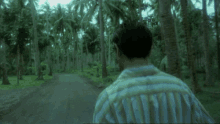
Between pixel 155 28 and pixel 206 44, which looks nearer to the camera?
pixel 206 44

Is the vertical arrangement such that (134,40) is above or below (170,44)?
below

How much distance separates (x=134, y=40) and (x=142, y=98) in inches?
15.2

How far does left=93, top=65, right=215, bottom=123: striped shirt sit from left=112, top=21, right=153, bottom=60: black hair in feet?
0.54

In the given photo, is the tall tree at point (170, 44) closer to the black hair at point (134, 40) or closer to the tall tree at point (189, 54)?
the tall tree at point (189, 54)

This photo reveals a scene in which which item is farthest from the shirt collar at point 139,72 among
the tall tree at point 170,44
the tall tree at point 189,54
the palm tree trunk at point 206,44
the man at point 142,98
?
the palm tree trunk at point 206,44

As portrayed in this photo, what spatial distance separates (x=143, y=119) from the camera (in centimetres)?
119

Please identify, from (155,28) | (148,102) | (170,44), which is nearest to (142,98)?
(148,102)

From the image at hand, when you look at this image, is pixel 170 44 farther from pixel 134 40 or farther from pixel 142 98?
pixel 142 98

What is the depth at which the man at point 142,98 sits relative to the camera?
47.6 inches

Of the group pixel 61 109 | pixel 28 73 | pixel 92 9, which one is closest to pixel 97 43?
pixel 28 73

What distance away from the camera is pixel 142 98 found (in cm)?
123

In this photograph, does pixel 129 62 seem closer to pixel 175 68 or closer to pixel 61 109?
pixel 175 68

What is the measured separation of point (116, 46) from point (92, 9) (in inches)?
923

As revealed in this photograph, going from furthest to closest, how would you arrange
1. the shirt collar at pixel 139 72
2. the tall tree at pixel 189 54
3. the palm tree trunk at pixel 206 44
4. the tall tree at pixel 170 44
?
the palm tree trunk at pixel 206 44 → the tall tree at pixel 189 54 → the tall tree at pixel 170 44 → the shirt collar at pixel 139 72
